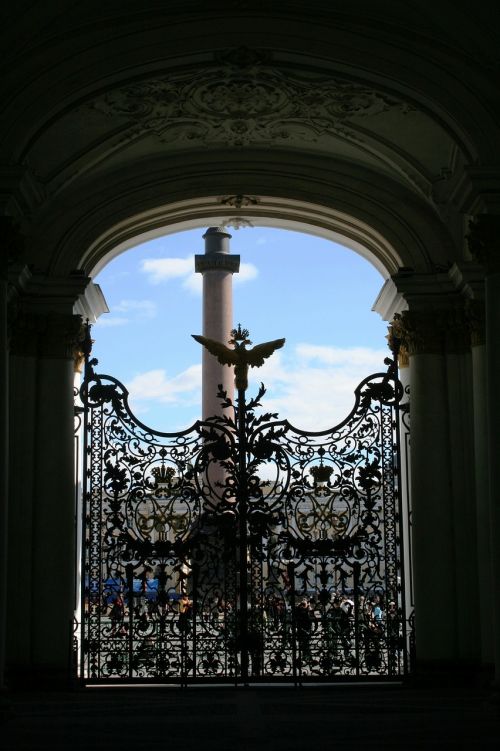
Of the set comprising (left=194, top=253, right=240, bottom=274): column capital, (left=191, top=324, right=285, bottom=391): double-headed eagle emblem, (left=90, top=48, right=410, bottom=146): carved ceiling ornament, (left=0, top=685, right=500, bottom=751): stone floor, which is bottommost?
(left=0, top=685, right=500, bottom=751): stone floor

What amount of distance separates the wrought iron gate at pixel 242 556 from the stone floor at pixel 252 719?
1.56 feet

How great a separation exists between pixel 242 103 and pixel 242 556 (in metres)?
5.55

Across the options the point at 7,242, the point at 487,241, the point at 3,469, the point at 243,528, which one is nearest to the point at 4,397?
the point at 3,469

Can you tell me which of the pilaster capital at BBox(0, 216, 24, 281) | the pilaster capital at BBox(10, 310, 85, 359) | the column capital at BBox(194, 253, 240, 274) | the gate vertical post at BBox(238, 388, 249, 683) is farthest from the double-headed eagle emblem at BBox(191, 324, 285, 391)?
the column capital at BBox(194, 253, 240, 274)

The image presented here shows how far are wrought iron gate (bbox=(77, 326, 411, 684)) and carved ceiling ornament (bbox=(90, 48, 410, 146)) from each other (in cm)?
335

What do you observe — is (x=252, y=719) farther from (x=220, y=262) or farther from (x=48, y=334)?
(x=220, y=262)

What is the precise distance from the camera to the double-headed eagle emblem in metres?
14.2

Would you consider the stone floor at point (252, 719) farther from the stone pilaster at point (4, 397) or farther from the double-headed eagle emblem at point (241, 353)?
the double-headed eagle emblem at point (241, 353)

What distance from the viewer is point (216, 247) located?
26.2 metres

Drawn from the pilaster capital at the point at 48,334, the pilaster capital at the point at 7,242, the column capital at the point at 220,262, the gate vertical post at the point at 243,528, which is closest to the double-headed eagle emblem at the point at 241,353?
the gate vertical post at the point at 243,528

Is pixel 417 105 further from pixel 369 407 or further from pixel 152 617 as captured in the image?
pixel 152 617

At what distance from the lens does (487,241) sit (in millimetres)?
11102

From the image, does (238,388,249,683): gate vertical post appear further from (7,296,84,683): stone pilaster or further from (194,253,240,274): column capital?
(194,253,240,274): column capital

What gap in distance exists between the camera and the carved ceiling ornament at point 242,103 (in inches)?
489
